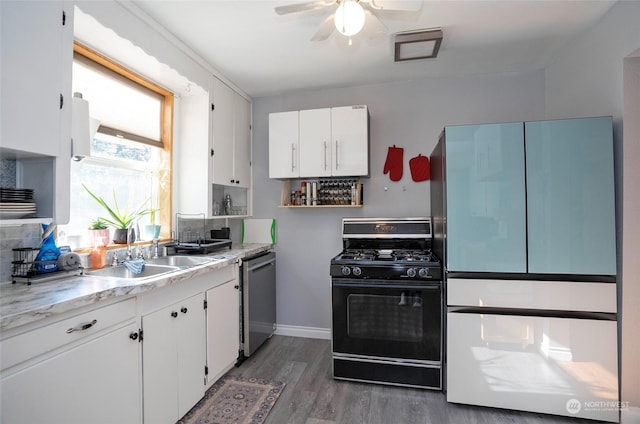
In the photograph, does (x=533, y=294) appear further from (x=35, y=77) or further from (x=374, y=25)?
(x=35, y=77)

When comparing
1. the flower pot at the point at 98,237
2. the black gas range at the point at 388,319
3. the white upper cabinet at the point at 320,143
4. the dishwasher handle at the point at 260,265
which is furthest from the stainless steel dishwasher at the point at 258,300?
the flower pot at the point at 98,237

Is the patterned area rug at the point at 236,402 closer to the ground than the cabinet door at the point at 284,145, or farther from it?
closer to the ground

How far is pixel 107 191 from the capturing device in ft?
7.32

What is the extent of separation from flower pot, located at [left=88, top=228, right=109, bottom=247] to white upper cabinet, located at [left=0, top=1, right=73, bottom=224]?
53cm

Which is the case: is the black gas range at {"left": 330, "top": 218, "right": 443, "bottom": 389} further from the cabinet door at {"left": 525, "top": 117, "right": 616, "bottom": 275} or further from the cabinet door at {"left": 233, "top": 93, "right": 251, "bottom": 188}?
the cabinet door at {"left": 233, "top": 93, "right": 251, "bottom": 188}

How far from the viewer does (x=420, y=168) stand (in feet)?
9.75

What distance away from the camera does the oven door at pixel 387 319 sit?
2.20 meters

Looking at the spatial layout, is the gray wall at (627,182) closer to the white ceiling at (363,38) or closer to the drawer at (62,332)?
the white ceiling at (363,38)

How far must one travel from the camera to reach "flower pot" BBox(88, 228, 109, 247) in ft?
6.61

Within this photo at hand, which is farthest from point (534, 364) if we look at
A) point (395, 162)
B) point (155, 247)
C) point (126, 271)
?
point (155, 247)

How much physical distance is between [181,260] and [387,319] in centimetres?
166

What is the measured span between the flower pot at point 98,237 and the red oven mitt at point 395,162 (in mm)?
2428

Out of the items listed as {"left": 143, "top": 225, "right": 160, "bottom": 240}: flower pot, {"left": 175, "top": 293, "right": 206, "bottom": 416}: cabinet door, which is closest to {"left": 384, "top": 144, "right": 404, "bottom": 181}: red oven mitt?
{"left": 175, "top": 293, "right": 206, "bottom": 416}: cabinet door

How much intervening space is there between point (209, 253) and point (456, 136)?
2.13 m
